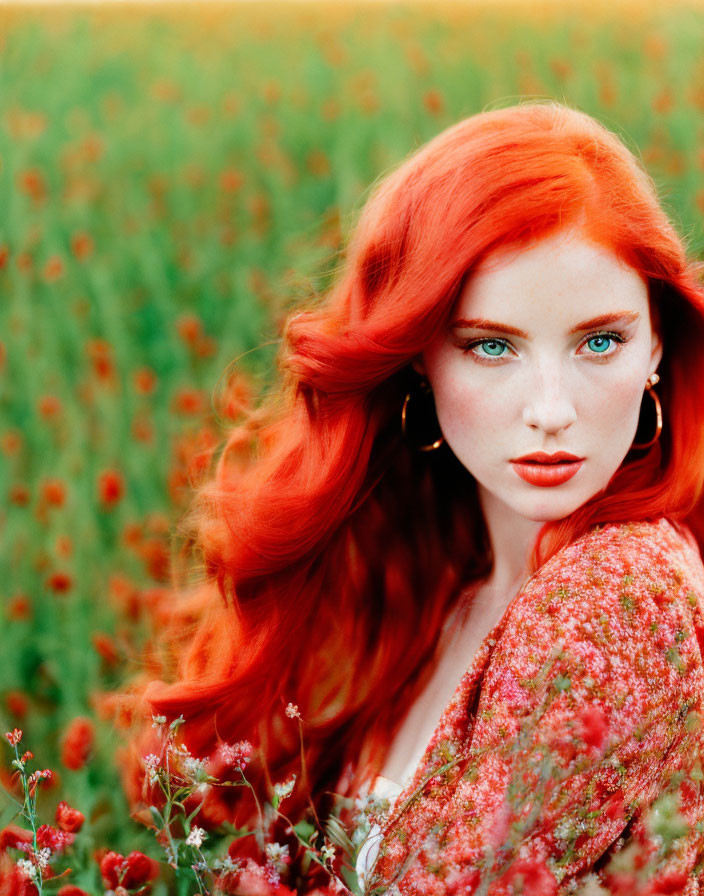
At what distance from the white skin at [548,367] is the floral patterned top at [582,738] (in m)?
0.12

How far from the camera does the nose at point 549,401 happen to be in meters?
1.31

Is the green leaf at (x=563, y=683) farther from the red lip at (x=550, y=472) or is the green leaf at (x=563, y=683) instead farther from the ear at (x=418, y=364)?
the ear at (x=418, y=364)

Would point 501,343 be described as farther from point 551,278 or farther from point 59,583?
point 59,583

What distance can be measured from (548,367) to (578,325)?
0.06m

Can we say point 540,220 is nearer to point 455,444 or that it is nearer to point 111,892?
point 455,444

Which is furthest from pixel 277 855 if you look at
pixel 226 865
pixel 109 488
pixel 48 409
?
pixel 48 409

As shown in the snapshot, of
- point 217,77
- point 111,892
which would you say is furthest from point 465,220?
point 217,77

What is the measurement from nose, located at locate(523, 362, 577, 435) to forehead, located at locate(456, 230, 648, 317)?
2.9 inches

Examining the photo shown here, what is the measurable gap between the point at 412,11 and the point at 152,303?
1.91 metres

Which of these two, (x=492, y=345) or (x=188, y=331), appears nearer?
(x=492, y=345)

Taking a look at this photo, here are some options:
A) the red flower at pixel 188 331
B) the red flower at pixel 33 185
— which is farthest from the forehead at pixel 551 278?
the red flower at pixel 33 185

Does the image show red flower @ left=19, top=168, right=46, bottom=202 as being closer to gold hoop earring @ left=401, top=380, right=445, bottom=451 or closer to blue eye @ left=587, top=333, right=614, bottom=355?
gold hoop earring @ left=401, top=380, right=445, bottom=451

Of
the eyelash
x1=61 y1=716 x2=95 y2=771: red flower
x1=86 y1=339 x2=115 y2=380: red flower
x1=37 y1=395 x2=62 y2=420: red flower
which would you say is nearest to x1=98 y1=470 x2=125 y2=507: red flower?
x1=37 y1=395 x2=62 y2=420: red flower

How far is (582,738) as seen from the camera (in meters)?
1.07
